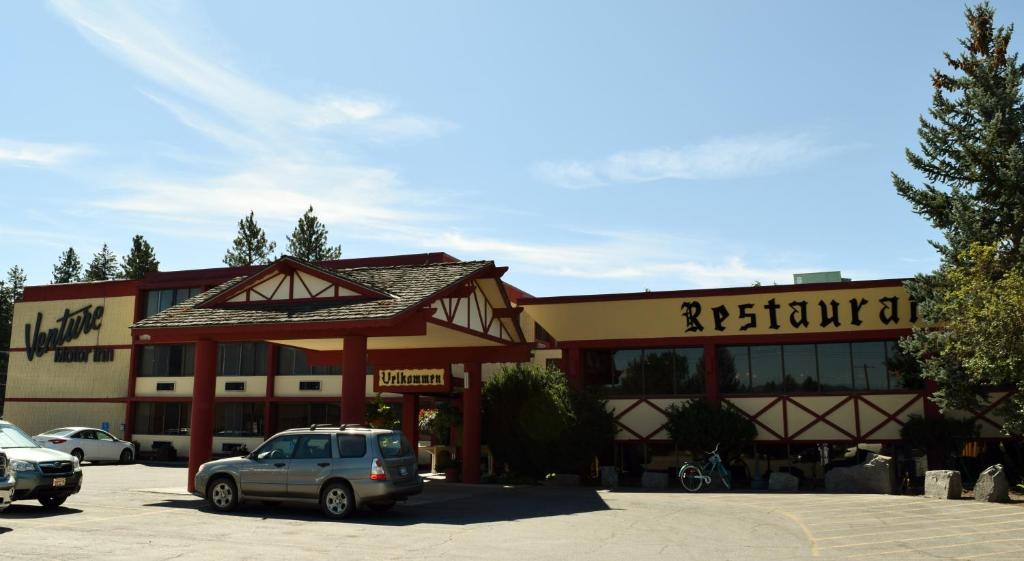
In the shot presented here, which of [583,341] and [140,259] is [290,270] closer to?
[583,341]

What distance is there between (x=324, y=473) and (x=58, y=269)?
8646 centimetres

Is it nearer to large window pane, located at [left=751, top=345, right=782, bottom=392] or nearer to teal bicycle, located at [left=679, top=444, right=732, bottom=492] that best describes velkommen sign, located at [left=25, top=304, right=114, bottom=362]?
→ teal bicycle, located at [left=679, top=444, right=732, bottom=492]

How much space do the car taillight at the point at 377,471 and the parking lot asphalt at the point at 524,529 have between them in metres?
0.77

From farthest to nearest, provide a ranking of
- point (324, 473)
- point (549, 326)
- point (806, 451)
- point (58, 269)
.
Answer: point (58, 269)
point (549, 326)
point (806, 451)
point (324, 473)

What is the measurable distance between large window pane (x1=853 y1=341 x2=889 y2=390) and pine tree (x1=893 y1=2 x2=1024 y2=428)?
1.26m

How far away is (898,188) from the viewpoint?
959 inches

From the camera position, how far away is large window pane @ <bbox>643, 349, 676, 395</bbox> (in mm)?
26656

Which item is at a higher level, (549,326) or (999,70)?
(999,70)

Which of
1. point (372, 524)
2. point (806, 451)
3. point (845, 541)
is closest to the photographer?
point (845, 541)

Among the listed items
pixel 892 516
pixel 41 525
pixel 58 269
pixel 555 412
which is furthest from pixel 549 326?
pixel 58 269

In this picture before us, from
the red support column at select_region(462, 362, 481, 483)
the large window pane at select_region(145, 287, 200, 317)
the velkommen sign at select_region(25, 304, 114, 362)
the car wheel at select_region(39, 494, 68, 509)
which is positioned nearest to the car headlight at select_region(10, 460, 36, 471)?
the car wheel at select_region(39, 494, 68, 509)

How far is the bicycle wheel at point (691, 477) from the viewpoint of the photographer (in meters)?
23.0

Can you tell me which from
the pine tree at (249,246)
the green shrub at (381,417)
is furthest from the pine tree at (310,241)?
the green shrub at (381,417)

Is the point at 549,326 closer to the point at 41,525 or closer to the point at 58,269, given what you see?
the point at 41,525
